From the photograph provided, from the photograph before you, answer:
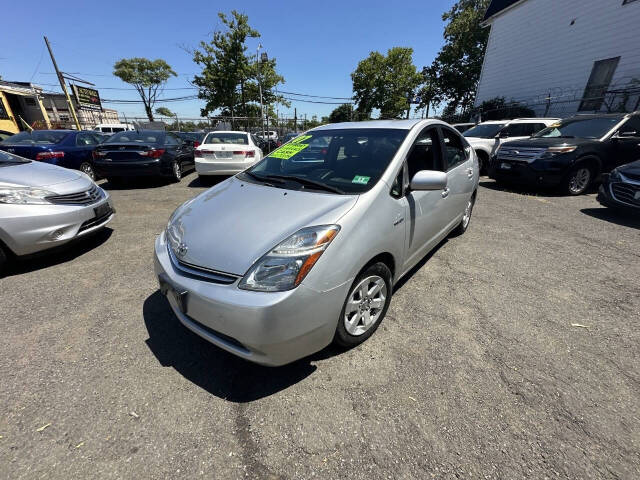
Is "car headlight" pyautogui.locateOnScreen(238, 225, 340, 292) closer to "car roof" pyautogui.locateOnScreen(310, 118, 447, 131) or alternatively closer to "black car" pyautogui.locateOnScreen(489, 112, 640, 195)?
"car roof" pyautogui.locateOnScreen(310, 118, 447, 131)

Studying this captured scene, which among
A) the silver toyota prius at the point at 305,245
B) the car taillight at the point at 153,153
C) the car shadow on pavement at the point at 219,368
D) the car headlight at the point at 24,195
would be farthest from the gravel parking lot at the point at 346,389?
the car taillight at the point at 153,153

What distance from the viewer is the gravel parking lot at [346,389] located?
1.44m

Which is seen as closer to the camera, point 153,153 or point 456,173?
point 456,173

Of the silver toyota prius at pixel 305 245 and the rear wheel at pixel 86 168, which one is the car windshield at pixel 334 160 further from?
the rear wheel at pixel 86 168

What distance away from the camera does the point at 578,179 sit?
640 centimetres

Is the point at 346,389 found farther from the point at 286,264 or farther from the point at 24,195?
the point at 24,195

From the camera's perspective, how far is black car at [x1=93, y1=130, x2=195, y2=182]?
6816 mm

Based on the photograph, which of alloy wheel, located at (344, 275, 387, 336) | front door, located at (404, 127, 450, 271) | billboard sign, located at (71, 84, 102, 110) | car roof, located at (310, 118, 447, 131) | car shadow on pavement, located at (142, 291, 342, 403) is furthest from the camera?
billboard sign, located at (71, 84, 102, 110)

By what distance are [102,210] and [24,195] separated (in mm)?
780

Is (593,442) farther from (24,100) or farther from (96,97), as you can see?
(96,97)

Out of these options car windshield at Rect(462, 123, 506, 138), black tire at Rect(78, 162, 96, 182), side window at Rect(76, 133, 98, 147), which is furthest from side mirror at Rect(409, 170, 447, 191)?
side window at Rect(76, 133, 98, 147)

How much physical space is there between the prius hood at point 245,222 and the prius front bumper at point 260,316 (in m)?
0.16

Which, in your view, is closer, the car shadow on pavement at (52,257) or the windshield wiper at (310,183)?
the windshield wiper at (310,183)

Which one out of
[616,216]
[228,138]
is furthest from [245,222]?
[228,138]
